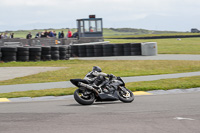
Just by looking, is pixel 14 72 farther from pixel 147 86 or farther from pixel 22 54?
pixel 147 86

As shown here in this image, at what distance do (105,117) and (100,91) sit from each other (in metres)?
2.40

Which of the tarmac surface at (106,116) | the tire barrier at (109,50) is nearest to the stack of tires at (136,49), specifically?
the tire barrier at (109,50)

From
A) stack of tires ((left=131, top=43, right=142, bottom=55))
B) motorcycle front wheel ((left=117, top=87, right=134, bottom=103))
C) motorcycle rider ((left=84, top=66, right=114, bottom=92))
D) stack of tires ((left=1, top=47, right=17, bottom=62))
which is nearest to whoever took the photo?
motorcycle rider ((left=84, top=66, right=114, bottom=92))

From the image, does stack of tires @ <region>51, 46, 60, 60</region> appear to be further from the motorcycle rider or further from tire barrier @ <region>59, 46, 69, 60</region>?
the motorcycle rider

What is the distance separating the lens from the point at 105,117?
339 inches

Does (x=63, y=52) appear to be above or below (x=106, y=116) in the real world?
above

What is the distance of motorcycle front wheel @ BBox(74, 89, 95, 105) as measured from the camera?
10620 millimetres

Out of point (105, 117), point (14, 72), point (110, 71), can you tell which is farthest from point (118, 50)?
point (105, 117)

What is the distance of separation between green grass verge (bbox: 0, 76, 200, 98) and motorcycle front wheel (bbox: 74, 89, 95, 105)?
2.62 m

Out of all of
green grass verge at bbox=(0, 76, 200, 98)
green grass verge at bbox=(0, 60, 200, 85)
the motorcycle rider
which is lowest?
green grass verge at bbox=(0, 76, 200, 98)

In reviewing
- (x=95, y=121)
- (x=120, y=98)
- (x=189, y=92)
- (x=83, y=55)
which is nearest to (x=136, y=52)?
(x=83, y=55)

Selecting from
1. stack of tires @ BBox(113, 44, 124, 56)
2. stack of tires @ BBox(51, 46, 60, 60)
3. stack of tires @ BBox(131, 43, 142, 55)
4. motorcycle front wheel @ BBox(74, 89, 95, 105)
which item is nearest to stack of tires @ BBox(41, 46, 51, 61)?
stack of tires @ BBox(51, 46, 60, 60)

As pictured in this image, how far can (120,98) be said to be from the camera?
11133 mm

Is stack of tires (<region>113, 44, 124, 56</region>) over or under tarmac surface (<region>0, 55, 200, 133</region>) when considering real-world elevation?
over
